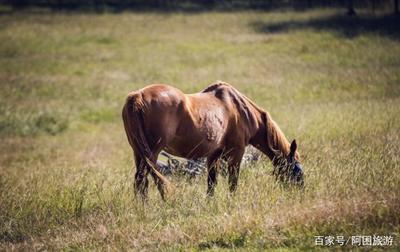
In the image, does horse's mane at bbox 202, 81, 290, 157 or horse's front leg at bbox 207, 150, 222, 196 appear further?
horse's mane at bbox 202, 81, 290, 157

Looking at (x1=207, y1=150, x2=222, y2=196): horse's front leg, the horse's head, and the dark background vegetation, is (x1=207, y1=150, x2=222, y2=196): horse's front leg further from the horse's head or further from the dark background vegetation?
the dark background vegetation

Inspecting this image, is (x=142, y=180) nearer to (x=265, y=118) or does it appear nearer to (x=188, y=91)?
(x=265, y=118)

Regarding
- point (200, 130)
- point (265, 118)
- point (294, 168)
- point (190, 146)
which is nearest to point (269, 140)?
point (265, 118)

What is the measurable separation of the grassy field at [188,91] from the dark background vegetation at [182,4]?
4.93 metres

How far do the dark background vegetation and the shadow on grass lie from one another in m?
8.37

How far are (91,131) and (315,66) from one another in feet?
34.1


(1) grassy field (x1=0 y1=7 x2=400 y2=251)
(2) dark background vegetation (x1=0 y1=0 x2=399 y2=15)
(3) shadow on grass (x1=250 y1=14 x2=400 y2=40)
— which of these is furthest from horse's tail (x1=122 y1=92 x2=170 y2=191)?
(2) dark background vegetation (x1=0 y1=0 x2=399 y2=15)

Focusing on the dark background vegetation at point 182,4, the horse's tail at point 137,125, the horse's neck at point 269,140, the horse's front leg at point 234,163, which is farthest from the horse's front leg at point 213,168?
the dark background vegetation at point 182,4

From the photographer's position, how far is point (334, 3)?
4491 cm

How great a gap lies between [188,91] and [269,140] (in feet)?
41.1

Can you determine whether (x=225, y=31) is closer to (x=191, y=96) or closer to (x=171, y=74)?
(x=171, y=74)

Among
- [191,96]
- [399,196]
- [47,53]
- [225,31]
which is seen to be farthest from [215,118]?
[225,31]

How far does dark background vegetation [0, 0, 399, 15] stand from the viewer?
44.7 m

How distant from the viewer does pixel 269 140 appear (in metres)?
8.20
